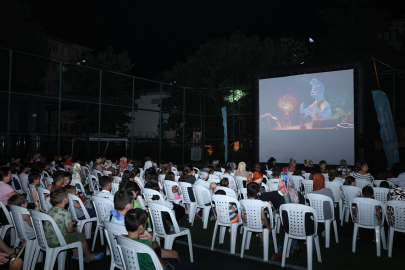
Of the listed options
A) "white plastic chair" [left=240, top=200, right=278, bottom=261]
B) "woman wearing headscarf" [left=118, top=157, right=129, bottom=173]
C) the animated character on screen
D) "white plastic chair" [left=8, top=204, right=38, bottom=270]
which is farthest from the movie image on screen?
"white plastic chair" [left=8, top=204, right=38, bottom=270]

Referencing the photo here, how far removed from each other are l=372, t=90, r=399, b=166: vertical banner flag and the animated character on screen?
6.24 ft

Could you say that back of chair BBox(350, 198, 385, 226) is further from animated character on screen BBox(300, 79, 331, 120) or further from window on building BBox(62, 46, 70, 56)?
window on building BBox(62, 46, 70, 56)

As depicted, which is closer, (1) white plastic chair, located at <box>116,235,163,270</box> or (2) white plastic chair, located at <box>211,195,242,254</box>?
(1) white plastic chair, located at <box>116,235,163,270</box>

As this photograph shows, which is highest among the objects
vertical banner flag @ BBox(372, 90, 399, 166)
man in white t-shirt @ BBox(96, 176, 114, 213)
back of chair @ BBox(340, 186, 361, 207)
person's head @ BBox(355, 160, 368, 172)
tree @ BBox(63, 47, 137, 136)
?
tree @ BBox(63, 47, 137, 136)

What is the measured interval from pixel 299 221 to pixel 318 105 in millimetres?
9662

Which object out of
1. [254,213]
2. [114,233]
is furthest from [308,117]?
[114,233]

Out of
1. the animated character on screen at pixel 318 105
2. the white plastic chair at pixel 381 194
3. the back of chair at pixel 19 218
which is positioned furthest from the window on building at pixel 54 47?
the white plastic chair at pixel 381 194

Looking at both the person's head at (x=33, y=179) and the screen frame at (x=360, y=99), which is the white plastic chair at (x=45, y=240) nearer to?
the person's head at (x=33, y=179)

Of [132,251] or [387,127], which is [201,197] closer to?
[132,251]

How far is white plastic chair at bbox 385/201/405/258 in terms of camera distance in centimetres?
398

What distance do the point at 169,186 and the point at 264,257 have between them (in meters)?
2.56

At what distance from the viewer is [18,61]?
2528 cm

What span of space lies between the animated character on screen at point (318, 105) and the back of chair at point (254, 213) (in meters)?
9.40

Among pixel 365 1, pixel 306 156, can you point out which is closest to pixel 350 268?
pixel 306 156
